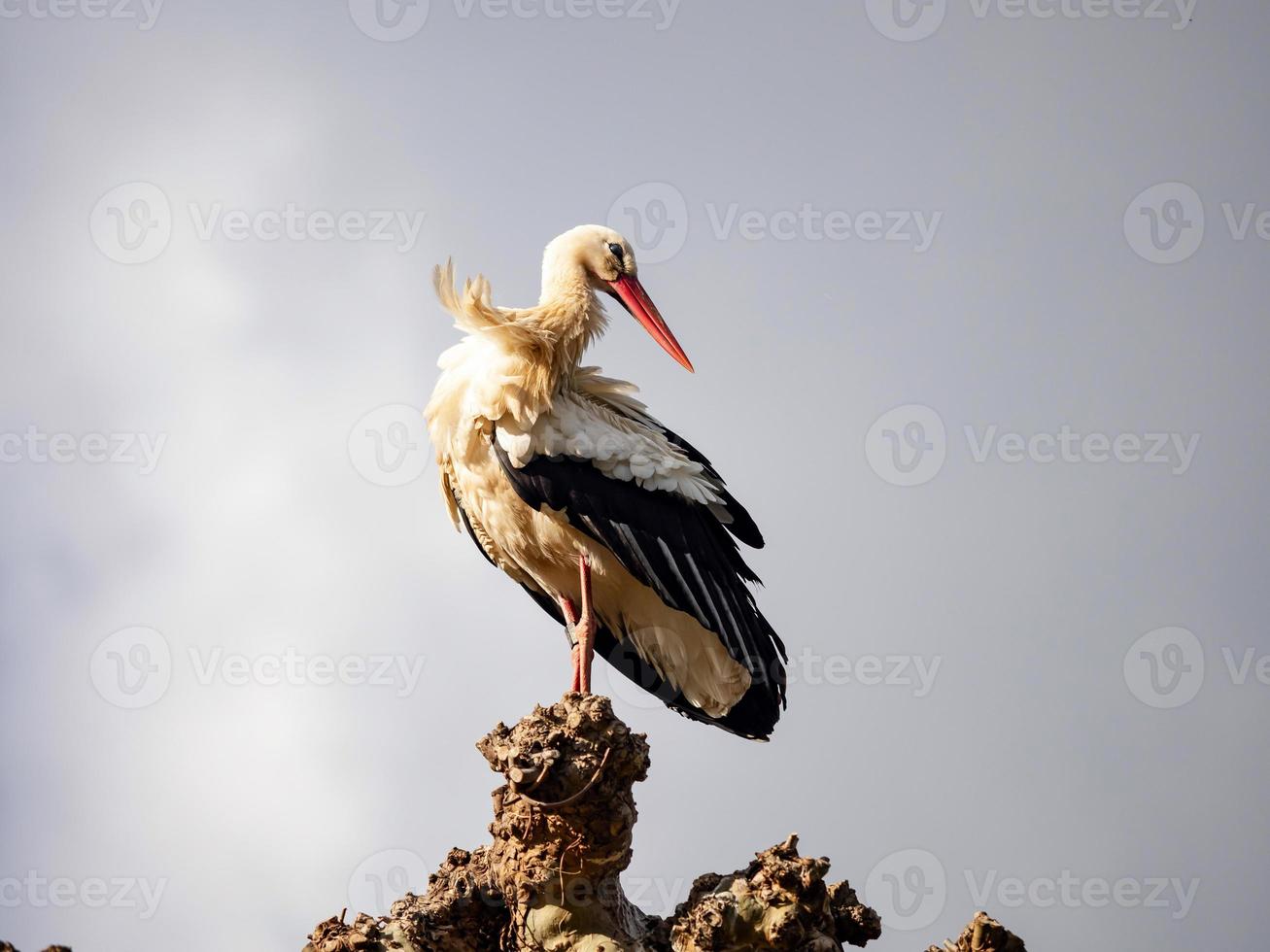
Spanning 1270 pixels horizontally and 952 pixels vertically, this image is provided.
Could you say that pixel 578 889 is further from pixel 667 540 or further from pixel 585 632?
pixel 667 540

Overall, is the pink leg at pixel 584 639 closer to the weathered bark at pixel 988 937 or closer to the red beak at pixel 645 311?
the red beak at pixel 645 311

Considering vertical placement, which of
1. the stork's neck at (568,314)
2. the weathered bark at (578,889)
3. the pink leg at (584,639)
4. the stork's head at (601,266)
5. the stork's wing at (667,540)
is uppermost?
the stork's head at (601,266)

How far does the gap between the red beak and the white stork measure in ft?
0.04

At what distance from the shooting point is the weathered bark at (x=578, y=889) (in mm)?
6336

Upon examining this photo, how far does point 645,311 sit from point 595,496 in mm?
1383

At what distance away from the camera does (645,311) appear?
873 cm

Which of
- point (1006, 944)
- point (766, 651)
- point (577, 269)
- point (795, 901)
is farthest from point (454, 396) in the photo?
point (1006, 944)

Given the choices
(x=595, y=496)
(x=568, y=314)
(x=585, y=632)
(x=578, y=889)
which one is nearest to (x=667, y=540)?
(x=595, y=496)

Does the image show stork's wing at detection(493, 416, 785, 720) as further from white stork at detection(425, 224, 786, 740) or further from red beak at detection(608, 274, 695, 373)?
red beak at detection(608, 274, 695, 373)

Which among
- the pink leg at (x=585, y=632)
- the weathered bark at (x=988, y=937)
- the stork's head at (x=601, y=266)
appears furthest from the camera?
the stork's head at (x=601, y=266)

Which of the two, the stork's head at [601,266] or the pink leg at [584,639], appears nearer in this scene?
the pink leg at [584,639]

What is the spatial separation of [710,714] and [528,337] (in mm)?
2446

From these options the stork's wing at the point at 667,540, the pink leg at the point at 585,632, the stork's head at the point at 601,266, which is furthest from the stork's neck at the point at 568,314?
the pink leg at the point at 585,632

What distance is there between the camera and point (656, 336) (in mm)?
8766
